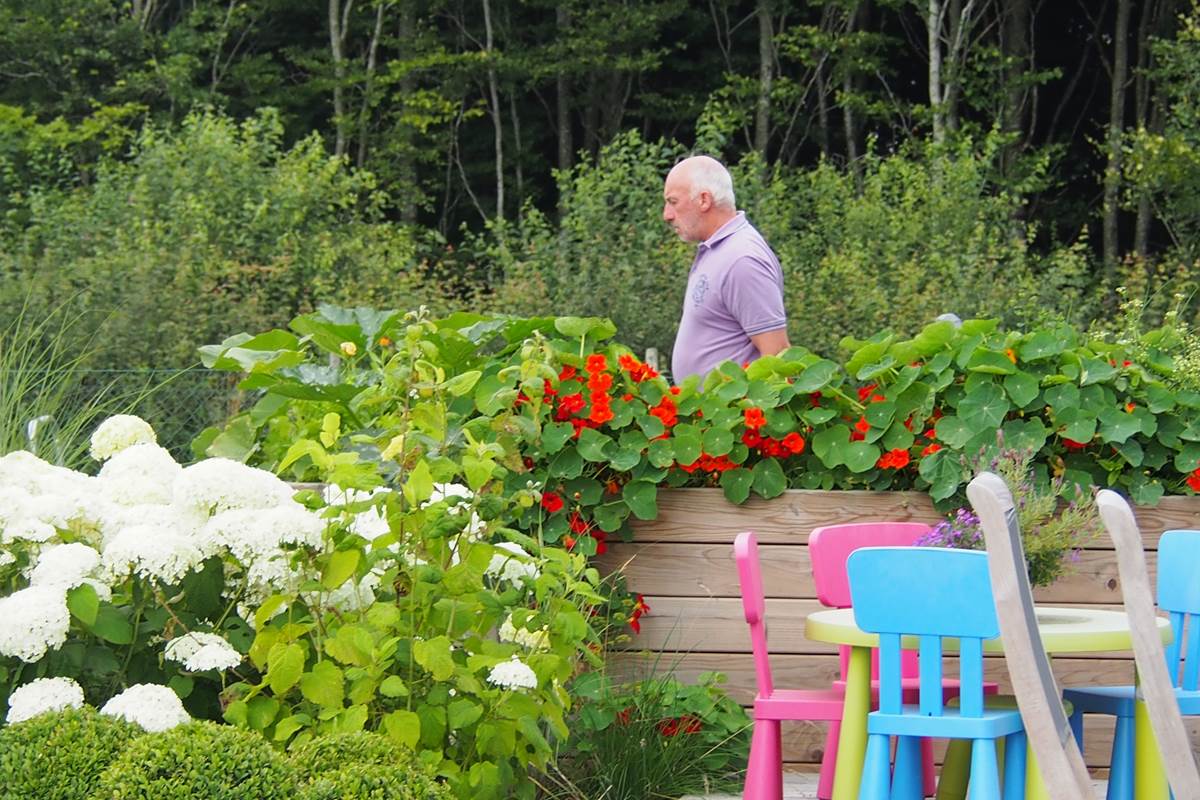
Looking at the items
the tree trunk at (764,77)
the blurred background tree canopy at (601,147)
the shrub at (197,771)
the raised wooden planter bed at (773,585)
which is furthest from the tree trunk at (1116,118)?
the shrub at (197,771)

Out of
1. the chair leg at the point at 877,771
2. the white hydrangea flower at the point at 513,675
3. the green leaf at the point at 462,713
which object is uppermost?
the white hydrangea flower at the point at 513,675

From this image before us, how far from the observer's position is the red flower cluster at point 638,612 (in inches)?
155

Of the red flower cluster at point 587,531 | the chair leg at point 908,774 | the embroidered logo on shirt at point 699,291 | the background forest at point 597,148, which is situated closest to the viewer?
the chair leg at point 908,774

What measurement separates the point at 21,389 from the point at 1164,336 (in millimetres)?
3383

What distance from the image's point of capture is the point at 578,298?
1044cm

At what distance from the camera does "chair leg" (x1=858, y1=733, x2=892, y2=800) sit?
277 cm

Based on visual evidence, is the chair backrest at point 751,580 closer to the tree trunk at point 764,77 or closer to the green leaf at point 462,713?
the green leaf at point 462,713

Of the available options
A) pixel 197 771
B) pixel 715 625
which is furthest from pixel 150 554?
pixel 715 625

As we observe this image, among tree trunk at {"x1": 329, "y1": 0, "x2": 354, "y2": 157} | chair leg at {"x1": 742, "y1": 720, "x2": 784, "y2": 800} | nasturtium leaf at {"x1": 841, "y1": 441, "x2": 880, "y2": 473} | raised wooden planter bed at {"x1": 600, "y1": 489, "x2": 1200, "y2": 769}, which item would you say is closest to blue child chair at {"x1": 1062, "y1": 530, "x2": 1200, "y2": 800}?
chair leg at {"x1": 742, "y1": 720, "x2": 784, "y2": 800}

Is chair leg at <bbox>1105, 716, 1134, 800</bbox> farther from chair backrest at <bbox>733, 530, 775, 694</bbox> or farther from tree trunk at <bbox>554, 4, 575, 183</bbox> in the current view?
tree trunk at <bbox>554, 4, 575, 183</bbox>

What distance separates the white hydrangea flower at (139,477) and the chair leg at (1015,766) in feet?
5.31

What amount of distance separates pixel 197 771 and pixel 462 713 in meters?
0.54

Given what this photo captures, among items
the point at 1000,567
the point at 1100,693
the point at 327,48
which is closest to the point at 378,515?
the point at 1000,567

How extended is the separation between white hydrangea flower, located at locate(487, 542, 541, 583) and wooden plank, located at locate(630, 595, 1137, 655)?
4.00ft
